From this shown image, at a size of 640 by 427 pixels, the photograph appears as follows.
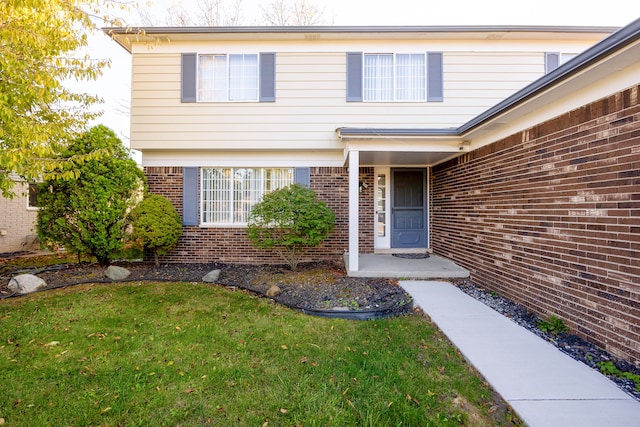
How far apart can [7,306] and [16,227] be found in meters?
8.14

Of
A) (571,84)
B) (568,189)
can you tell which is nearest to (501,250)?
(568,189)

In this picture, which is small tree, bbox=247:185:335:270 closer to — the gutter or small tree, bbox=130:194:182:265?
small tree, bbox=130:194:182:265

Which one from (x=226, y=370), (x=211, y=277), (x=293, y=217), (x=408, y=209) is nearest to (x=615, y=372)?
(x=226, y=370)

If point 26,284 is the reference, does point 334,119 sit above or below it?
above

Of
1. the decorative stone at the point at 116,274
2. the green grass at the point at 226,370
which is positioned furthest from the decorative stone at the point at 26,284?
the decorative stone at the point at 116,274

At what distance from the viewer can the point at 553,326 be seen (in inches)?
140

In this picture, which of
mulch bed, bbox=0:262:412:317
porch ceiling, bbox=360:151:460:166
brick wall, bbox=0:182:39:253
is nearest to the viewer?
mulch bed, bbox=0:262:412:317

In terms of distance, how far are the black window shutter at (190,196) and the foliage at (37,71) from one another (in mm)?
2341

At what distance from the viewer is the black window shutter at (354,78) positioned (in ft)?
23.6

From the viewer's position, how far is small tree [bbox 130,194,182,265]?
6383 mm

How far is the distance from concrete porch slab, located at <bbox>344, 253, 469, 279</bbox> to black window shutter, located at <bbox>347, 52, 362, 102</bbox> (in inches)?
156

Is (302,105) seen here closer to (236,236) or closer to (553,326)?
(236,236)

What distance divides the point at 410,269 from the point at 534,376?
338 centimetres

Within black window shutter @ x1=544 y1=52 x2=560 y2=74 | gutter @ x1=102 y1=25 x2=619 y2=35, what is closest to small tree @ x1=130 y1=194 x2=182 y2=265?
gutter @ x1=102 y1=25 x2=619 y2=35
